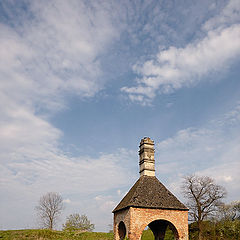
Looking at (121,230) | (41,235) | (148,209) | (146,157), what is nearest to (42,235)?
(41,235)

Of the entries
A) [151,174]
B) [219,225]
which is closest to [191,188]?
[219,225]

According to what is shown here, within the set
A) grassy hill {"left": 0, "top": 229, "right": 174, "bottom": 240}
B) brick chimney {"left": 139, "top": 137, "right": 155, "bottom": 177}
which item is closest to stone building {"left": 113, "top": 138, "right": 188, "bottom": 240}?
brick chimney {"left": 139, "top": 137, "right": 155, "bottom": 177}

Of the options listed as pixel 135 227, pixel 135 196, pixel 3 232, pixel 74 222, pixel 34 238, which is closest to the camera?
pixel 135 227

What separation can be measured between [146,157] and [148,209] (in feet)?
13.5

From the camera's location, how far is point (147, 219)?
1500 cm

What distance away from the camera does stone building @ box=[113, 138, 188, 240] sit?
14.9 metres

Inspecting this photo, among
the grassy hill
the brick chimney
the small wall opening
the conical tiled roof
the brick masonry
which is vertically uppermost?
the brick chimney

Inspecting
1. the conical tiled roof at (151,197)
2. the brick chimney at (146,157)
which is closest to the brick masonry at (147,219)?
the conical tiled roof at (151,197)

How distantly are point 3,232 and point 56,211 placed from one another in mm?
17294

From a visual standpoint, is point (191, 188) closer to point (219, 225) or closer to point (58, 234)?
point (219, 225)

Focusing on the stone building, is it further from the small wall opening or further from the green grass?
the green grass

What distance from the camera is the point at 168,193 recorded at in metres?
17.2

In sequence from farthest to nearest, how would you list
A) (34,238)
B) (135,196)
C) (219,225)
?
1. (219,225)
2. (34,238)
3. (135,196)

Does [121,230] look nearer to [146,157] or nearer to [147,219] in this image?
[147,219]
